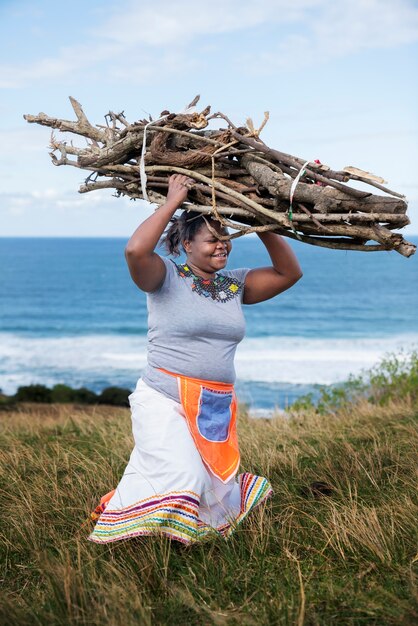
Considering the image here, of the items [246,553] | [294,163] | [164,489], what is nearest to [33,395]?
[164,489]

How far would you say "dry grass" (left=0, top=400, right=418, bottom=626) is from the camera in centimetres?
341

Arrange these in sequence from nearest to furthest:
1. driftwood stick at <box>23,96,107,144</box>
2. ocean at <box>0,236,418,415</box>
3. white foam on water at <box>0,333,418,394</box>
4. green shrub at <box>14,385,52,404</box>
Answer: driftwood stick at <box>23,96,107,144</box> < green shrub at <box>14,385,52,404</box> < white foam on water at <box>0,333,418,394</box> < ocean at <box>0,236,418,415</box>

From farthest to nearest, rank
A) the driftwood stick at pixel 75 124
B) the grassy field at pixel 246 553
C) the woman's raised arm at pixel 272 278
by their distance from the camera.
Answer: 1. the driftwood stick at pixel 75 124
2. the woman's raised arm at pixel 272 278
3. the grassy field at pixel 246 553

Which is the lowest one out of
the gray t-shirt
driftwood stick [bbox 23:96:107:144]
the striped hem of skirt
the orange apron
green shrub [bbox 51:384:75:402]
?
green shrub [bbox 51:384:75:402]

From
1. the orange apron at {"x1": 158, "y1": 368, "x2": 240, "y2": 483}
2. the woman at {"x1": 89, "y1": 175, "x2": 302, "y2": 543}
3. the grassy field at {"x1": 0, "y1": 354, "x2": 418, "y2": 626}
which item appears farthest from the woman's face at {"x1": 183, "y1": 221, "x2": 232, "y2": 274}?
the grassy field at {"x1": 0, "y1": 354, "x2": 418, "y2": 626}

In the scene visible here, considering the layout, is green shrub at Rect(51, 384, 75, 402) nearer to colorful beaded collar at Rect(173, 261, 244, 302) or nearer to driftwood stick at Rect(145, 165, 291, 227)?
colorful beaded collar at Rect(173, 261, 244, 302)

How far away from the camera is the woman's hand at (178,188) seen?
427 cm

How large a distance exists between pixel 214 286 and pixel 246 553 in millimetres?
1480

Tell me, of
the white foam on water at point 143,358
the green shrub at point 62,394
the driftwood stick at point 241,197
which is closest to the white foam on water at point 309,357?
the white foam on water at point 143,358

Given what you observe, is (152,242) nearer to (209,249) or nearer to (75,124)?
(209,249)

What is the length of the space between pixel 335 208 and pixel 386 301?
53.5 m

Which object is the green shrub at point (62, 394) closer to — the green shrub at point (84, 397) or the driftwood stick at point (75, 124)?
the green shrub at point (84, 397)

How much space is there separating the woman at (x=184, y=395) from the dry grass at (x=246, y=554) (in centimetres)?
15

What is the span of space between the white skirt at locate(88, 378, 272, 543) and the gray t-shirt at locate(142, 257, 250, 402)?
167 mm
